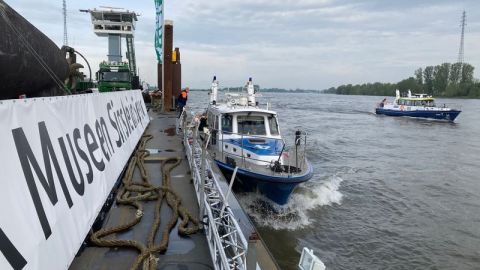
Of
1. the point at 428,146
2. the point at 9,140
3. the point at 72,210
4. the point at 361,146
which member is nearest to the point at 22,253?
the point at 9,140

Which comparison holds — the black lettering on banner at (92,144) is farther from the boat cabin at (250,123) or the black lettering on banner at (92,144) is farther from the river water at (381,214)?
the boat cabin at (250,123)

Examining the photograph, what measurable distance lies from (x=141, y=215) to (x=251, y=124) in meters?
7.87

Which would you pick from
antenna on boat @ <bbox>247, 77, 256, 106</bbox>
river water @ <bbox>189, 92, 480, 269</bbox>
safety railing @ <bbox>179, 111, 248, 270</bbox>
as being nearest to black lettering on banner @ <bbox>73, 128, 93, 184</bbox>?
safety railing @ <bbox>179, 111, 248, 270</bbox>

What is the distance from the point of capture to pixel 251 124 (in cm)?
1352

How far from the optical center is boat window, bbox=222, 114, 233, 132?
13.5m

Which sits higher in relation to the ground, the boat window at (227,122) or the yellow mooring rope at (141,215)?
the boat window at (227,122)

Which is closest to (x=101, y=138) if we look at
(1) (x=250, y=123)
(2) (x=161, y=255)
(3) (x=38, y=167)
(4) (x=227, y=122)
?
(2) (x=161, y=255)

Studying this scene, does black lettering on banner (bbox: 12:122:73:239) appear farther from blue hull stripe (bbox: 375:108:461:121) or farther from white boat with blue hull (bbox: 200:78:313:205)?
blue hull stripe (bbox: 375:108:461:121)

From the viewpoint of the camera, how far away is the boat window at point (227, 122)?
44.3ft

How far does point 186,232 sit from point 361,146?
25.1 meters

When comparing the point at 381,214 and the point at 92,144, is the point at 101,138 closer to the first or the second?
the point at 92,144

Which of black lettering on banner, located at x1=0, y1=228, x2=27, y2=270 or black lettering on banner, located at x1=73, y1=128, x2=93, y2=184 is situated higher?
black lettering on banner, located at x1=73, y1=128, x2=93, y2=184

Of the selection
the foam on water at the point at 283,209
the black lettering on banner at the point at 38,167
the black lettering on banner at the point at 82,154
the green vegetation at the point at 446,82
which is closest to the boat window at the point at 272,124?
the foam on water at the point at 283,209

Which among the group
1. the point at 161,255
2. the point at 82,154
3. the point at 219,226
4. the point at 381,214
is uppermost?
the point at 82,154
